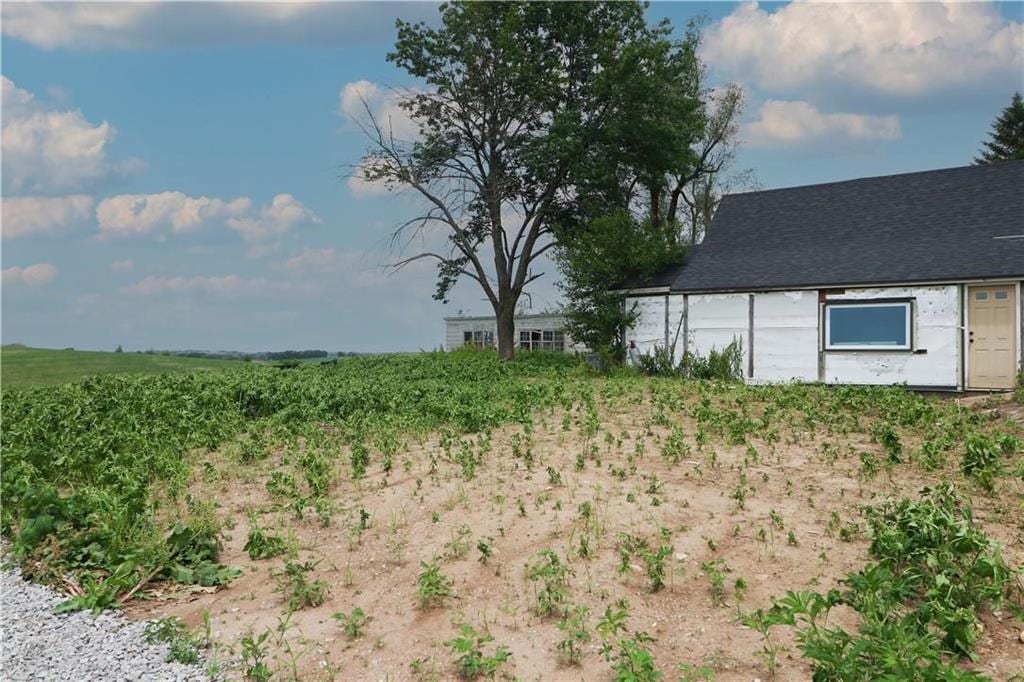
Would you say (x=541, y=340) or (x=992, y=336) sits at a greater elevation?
(x=541, y=340)

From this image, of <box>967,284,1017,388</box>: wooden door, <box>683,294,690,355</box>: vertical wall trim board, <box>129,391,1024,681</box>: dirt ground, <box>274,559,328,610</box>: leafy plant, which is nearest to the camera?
<box>129,391,1024,681</box>: dirt ground

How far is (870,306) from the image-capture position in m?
18.7

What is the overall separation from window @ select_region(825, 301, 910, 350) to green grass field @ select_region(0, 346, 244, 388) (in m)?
16.7

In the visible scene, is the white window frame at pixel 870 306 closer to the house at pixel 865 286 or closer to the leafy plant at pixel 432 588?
the house at pixel 865 286

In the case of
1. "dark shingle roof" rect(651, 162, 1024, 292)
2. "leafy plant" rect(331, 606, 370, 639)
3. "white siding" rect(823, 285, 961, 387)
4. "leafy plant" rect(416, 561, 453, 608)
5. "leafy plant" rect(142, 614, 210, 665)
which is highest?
"dark shingle roof" rect(651, 162, 1024, 292)

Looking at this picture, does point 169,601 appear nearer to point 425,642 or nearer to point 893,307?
point 425,642

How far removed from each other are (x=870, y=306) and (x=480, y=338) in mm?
19843

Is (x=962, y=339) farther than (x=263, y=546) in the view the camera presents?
Yes

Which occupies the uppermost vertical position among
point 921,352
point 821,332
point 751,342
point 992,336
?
point 821,332

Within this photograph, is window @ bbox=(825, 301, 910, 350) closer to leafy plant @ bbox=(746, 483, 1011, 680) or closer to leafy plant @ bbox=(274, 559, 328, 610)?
leafy plant @ bbox=(746, 483, 1011, 680)

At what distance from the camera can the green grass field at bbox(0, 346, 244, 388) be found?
2327 cm

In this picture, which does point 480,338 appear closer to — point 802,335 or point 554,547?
point 802,335

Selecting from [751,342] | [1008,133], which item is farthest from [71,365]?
[1008,133]

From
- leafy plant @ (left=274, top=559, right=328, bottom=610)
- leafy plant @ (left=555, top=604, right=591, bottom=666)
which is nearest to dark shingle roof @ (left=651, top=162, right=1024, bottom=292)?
leafy plant @ (left=555, top=604, right=591, bottom=666)
